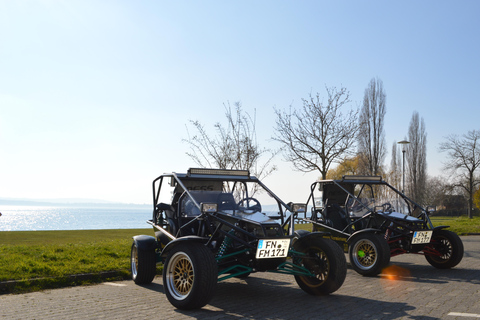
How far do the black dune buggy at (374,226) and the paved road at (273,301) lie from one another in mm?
793

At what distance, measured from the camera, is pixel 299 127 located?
1952 centimetres

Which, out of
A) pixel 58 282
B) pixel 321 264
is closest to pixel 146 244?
pixel 58 282

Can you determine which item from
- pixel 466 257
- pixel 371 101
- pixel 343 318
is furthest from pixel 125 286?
pixel 371 101

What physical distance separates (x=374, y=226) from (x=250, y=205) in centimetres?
448

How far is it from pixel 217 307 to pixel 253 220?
4.56 feet

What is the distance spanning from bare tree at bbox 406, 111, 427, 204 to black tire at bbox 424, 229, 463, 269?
5103cm

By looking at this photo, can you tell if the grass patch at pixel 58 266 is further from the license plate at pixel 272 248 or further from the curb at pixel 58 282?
the license plate at pixel 272 248

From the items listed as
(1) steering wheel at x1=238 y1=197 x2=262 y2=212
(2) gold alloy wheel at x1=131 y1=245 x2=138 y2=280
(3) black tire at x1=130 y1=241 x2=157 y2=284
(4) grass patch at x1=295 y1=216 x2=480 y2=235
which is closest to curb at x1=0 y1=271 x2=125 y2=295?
(2) gold alloy wheel at x1=131 y1=245 x2=138 y2=280

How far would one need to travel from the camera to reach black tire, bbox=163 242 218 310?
20.8 feet

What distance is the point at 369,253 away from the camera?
10219 millimetres

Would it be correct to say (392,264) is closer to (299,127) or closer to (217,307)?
(217,307)

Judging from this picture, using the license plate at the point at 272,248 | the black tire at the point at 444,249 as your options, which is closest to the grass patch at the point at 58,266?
the license plate at the point at 272,248

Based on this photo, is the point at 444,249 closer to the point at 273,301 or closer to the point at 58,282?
the point at 273,301

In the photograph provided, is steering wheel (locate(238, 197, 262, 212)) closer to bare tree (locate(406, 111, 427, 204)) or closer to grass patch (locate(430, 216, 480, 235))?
grass patch (locate(430, 216, 480, 235))
